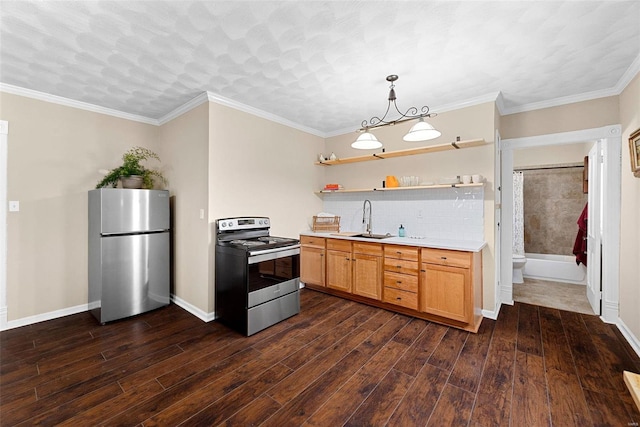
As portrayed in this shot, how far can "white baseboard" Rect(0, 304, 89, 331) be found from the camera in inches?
115

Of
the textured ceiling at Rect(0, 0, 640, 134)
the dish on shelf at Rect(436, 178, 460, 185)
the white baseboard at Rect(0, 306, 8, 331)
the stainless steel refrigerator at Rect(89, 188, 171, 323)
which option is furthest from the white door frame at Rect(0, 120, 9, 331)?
the dish on shelf at Rect(436, 178, 460, 185)

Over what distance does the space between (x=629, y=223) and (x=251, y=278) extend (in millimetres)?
3890

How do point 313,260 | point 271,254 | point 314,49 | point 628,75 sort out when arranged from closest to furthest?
→ point 314,49
point 628,75
point 271,254
point 313,260

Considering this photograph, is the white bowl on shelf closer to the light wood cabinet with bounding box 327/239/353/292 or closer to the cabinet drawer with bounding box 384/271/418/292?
the cabinet drawer with bounding box 384/271/418/292

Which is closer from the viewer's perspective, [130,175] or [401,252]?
[401,252]

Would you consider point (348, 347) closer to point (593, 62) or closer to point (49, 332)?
point (49, 332)

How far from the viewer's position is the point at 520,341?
8.70ft

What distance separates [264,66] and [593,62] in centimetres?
299

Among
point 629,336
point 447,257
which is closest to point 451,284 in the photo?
point 447,257

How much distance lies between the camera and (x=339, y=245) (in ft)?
12.6

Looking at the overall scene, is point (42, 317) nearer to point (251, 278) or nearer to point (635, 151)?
point (251, 278)

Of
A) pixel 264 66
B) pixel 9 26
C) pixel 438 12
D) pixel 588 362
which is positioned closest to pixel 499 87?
pixel 438 12

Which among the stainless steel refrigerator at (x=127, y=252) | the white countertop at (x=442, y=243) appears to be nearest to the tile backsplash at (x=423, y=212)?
the white countertop at (x=442, y=243)

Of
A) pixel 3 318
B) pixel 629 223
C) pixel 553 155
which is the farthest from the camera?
pixel 553 155
